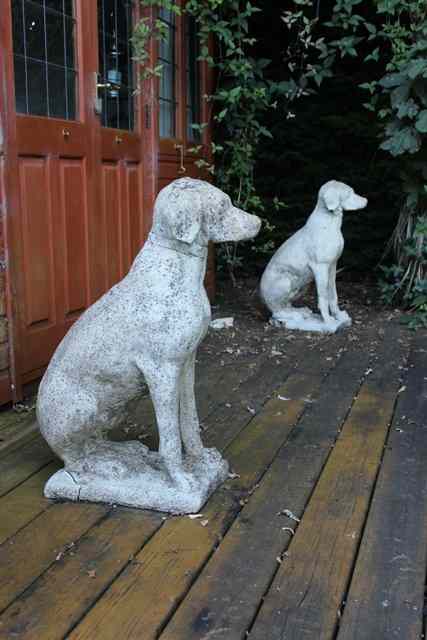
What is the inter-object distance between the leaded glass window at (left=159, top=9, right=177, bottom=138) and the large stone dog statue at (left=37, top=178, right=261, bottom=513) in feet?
9.73

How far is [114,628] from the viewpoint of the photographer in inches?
67.0

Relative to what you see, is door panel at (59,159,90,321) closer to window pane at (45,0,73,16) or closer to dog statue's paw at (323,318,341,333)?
window pane at (45,0,73,16)

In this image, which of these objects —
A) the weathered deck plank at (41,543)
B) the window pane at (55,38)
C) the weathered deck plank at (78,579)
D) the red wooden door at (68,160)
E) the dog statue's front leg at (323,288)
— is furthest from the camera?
the dog statue's front leg at (323,288)

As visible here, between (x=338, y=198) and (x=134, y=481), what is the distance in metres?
2.96

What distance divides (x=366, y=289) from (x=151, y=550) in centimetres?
514

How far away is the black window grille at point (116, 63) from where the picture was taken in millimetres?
4168

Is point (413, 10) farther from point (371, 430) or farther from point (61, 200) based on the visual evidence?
point (371, 430)

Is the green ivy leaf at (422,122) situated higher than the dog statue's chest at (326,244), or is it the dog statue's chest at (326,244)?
the green ivy leaf at (422,122)

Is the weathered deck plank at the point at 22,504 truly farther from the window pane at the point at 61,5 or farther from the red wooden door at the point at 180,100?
A: the red wooden door at the point at 180,100

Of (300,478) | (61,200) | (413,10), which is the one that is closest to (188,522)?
(300,478)

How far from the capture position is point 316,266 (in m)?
4.90

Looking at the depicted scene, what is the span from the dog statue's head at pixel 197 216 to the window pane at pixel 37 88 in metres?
1.59

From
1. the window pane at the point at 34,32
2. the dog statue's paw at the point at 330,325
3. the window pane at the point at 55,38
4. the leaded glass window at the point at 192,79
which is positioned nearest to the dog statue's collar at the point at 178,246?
the window pane at the point at 34,32

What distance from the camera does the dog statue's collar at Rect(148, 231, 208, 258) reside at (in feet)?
7.36
